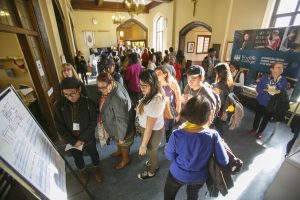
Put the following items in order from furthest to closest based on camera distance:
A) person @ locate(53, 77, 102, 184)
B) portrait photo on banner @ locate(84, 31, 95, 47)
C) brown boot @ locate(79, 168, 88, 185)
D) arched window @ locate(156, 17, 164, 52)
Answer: portrait photo on banner @ locate(84, 31, 95, 47) < arched window @ locate(156, 17, 164, 52) < brown boot @ locate(79, 168, 88, 185) < person @ locate(53, 77, 102, 184)

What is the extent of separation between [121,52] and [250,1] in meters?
6.42

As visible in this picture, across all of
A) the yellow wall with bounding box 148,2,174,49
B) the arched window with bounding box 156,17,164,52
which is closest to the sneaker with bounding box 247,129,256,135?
the yellow wall with bounding box 148,2,174,49

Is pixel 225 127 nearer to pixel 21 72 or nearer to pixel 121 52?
pixel 21 72

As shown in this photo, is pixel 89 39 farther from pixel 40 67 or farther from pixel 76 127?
pixel 76 127

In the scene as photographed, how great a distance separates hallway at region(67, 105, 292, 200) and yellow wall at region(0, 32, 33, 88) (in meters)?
1.71

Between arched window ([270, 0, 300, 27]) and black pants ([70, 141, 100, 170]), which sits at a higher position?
arched window ([270, 0, 300, 27])

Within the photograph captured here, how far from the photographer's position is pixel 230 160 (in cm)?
116

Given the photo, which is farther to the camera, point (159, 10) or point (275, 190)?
point (159, 10)

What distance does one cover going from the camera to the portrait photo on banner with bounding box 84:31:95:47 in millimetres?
9367

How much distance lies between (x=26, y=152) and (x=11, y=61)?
2.67m

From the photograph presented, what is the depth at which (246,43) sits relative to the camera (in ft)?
13.4

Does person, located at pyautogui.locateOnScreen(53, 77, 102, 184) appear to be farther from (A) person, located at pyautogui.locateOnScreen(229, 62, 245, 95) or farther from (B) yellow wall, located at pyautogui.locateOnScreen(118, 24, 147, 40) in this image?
(B) yellow wall, located at pyautogui.locateOnScreen(118, 24, 147, 40)

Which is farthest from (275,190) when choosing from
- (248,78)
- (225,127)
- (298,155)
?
(248,78)

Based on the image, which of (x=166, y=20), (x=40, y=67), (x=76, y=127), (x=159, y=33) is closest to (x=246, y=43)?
(x=76, y=127)
